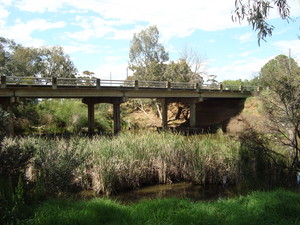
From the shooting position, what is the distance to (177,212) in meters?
6.62

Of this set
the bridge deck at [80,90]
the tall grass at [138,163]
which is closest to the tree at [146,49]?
the bridge deck at [80,90]

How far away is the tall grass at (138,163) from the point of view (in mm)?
9125

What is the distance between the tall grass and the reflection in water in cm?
35

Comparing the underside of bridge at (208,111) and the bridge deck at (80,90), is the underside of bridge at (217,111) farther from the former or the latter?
the bridge deck at (80,90)

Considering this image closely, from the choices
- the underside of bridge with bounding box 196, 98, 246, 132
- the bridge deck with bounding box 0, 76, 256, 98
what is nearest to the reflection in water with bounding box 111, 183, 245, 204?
the bridge deck with bounding box 0, 76, 256, 98

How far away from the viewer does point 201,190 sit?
10.8m

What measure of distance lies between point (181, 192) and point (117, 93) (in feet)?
57.4

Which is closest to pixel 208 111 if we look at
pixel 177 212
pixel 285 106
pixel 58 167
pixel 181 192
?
pixel 181 192

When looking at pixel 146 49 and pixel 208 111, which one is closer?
pixel 208 111

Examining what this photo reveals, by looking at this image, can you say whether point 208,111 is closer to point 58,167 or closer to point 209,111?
point 209,111

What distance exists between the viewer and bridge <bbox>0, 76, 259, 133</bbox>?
2119 cm

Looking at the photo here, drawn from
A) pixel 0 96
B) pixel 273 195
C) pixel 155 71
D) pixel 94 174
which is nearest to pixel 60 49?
pixel 155 71

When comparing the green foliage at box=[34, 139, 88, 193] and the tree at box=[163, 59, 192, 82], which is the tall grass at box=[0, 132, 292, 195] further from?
the tree at box=[163, 59, 192, 82]

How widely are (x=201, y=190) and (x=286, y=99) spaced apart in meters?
4.34
